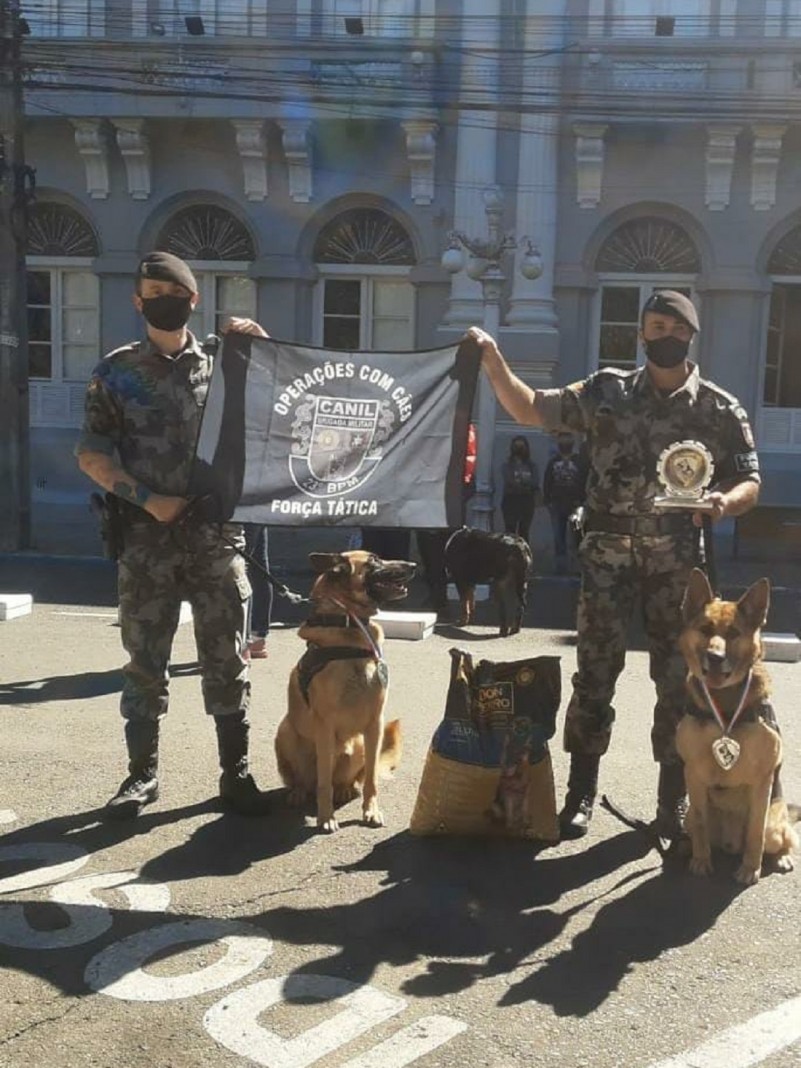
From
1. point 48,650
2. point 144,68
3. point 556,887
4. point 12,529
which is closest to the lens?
point 556,887

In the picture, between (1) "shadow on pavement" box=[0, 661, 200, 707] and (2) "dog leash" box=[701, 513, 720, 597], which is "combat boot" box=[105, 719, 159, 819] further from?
(2) "dog leash" box=[701, 513, 720, 597]

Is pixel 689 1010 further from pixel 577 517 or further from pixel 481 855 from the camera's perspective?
pixel 577 517

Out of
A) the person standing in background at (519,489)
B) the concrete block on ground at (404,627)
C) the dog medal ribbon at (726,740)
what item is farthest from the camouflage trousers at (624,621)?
the person standing in background at (519,489)

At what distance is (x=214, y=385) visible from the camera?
14.7ft

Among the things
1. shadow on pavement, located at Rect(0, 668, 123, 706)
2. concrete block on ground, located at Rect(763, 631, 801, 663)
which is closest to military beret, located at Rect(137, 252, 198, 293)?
shadow on pavement, located at Rect(0, 668, 123, 706)

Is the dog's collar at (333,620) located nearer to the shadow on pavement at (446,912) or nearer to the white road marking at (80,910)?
the shadow on pavement at (446,912)

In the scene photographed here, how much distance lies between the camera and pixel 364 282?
57.8 ft

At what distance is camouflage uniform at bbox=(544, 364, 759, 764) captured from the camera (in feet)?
14.1

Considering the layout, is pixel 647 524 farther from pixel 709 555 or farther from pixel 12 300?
pixel 12 300

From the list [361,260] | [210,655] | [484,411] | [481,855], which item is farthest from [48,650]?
[361,260]

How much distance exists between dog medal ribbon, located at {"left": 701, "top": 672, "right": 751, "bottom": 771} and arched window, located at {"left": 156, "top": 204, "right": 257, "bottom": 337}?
47.7 ft

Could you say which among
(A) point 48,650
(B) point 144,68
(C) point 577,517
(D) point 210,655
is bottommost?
(A) point 48,650

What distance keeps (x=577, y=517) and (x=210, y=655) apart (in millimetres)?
1593

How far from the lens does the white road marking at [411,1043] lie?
292 centimetres
